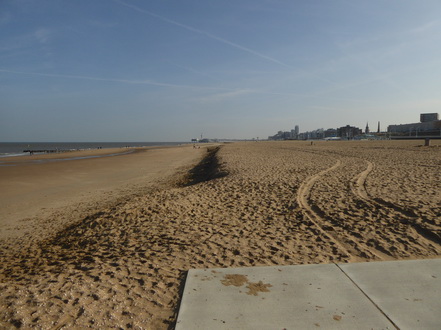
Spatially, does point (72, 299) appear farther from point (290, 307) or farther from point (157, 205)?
point (157, 205)

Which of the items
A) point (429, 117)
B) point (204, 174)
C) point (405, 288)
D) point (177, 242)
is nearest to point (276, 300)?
point (405, 288)

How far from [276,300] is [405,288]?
1.59 m

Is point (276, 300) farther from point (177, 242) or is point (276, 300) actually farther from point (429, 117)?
point (429, 117)

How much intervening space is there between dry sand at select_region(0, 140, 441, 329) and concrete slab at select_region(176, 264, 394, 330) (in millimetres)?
321

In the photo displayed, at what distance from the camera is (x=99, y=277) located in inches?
154

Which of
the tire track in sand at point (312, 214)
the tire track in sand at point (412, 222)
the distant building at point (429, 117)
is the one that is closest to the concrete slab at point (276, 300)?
the tire track in sand at point (312, 214)

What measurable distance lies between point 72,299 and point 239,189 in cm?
659

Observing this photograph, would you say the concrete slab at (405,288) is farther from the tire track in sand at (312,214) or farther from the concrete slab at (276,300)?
the tire track in sand at (312,214)

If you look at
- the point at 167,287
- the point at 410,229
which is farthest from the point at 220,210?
the point at 410,229

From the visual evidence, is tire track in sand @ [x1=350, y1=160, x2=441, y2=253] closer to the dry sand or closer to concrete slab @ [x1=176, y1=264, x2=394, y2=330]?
the dry sand

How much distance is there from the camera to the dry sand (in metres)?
3.29

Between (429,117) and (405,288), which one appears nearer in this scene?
(405,288)

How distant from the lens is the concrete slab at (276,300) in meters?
2.74

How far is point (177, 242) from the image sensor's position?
5.27 meters
